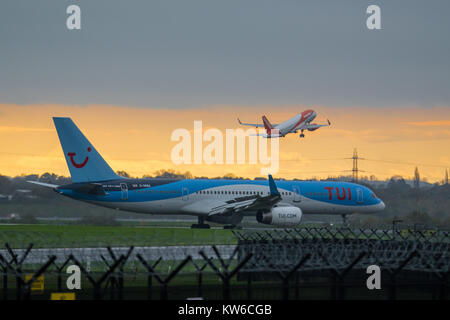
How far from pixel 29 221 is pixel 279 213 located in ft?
73.6

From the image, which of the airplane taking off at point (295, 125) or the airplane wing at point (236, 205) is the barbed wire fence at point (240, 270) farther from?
the airplane taking off at point (295, 125)

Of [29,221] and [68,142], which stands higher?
[68,142]

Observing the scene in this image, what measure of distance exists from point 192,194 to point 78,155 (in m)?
10.1

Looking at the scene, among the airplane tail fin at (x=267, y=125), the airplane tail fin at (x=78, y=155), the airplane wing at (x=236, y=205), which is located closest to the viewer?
the airplane tail fin at (x=78, y=155)

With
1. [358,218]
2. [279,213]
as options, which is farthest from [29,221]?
[358,218]

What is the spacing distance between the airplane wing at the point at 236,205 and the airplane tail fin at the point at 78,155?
7.90m

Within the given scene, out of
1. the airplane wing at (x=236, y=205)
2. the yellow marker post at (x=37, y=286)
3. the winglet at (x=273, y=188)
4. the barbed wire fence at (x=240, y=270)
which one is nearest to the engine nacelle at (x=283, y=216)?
the airplane wing at (x=236, y=205)

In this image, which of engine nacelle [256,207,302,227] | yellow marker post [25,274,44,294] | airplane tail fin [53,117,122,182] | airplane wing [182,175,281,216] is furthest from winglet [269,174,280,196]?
yellow marker post [25,274,44,294]

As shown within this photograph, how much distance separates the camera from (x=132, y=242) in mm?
35719

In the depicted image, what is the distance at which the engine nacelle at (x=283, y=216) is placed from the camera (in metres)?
69.8

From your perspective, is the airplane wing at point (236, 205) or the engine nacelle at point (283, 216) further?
the airplane wing at point (236, 205)

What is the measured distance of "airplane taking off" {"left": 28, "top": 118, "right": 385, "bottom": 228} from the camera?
68688 millimetres

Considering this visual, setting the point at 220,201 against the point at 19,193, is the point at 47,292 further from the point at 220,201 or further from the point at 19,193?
the point at 19,193
